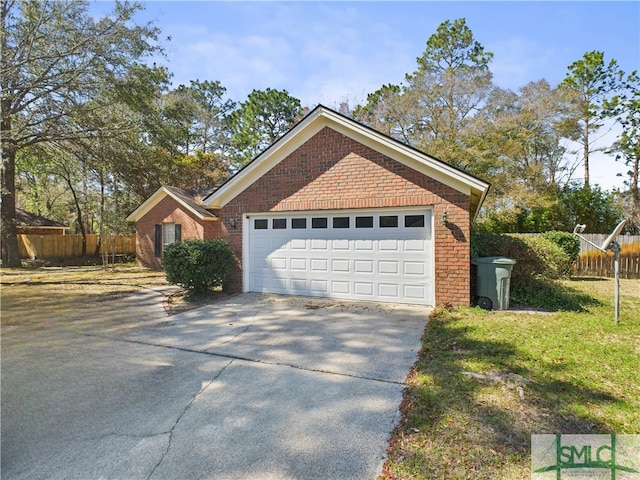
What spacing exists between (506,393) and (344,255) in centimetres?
567

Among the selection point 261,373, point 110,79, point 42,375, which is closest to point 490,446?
point 261,373

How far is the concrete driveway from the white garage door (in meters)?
1.65

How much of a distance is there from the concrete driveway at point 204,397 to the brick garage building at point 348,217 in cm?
168

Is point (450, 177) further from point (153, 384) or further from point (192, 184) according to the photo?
point (192, 184)

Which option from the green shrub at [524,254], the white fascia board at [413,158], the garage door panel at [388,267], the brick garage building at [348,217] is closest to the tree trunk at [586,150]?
the green shrub at [524,254]

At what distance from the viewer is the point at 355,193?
8.77 metres

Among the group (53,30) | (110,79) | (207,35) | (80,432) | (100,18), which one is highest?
(100,18)

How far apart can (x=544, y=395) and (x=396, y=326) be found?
3.07 meters

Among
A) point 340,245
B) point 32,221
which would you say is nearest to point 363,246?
point 340,245

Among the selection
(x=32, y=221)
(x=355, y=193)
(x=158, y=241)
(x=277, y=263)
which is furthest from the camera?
(x=32, y=221)

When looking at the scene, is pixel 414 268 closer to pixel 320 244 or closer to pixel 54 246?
pixel 320 244

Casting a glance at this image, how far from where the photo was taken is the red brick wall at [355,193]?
7.92 metres

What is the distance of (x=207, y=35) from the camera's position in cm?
790

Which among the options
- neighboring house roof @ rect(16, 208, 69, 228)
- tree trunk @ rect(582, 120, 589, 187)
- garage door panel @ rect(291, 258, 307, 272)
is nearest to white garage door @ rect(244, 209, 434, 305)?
garage door panel @ rect(291, 258, 307, 272)
